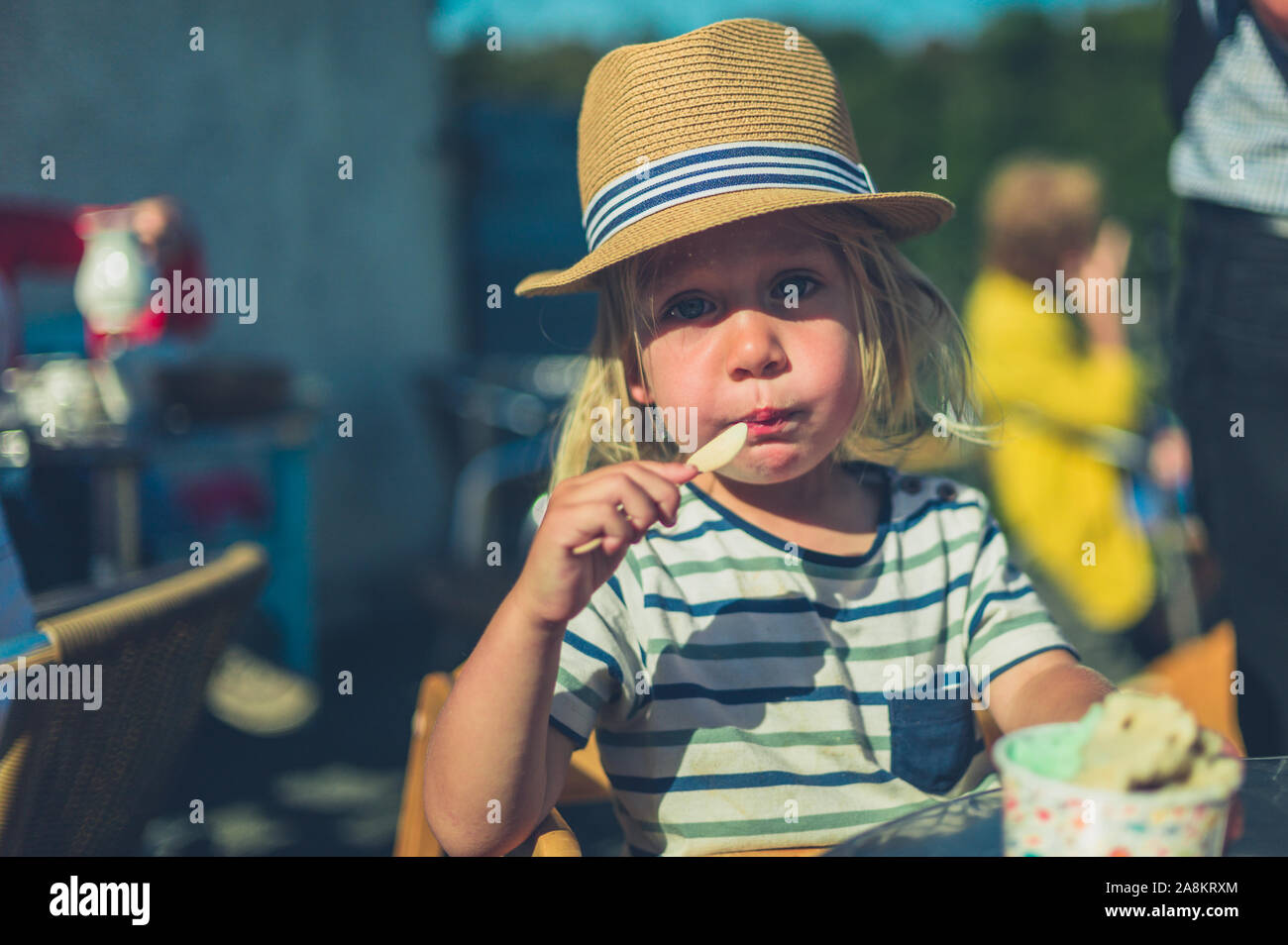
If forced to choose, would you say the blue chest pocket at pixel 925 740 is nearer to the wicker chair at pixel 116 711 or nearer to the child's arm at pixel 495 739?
the child's arm at pixel 495 739

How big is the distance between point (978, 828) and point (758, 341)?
526 mm

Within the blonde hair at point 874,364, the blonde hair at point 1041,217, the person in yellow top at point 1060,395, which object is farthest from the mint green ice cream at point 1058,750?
the blonde hair at point 1041,217

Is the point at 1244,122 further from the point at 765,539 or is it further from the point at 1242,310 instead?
the point at 765,539

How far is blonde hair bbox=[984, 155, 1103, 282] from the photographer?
442cm

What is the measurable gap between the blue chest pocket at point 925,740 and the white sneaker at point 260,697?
303 cm

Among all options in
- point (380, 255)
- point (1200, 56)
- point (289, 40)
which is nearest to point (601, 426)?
point (1200, 56)

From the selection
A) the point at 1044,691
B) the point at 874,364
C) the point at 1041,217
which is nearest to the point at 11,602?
the point at 874,364

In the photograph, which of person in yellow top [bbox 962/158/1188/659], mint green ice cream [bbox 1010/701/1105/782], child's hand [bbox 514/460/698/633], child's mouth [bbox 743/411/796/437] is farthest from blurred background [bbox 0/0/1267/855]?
mint green ice cream [bbox 1010/701/1105/782]

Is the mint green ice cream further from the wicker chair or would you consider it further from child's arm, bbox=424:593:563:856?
the wicker chair

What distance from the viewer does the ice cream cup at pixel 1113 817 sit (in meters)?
0.74

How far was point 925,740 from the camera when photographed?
1.35 metres

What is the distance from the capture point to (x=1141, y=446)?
448 centimetres
